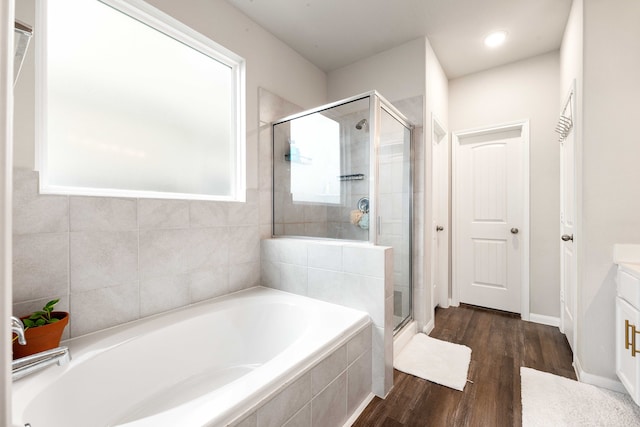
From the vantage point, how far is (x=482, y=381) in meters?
1.78

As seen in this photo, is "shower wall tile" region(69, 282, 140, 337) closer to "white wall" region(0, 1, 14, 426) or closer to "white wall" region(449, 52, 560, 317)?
"white wall" region(0, 1, 14, 426)

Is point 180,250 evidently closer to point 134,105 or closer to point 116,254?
point 116,254

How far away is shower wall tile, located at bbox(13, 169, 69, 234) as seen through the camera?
1.18m

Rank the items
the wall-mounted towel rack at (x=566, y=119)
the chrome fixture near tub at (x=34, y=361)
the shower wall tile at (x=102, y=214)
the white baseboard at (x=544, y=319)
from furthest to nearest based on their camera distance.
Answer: the white baseboard at (x=544, y=319) < the wall-mounted towel rack at (x=566, y=119) < the shower wall tile at (x=102, y=214) < the chrome fixture near tub at (x=34, y=361)

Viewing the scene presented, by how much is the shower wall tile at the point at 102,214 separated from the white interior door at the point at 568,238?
278cm

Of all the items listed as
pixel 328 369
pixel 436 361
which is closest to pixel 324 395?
pixel 328 369

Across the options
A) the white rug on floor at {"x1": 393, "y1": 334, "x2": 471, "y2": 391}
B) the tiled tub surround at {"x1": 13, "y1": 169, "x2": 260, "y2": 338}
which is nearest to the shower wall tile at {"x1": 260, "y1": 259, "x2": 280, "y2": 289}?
the tiled tub surround at {"x1": 13, "y1": 169, "x2": 260, "y2": 338}

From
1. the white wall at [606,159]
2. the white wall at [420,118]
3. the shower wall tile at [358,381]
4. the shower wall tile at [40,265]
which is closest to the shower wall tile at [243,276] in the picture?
the shower wall tile at [40,265]

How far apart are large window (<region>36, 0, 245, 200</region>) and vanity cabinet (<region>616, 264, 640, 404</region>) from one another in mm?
2423

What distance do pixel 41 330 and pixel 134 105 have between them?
1.24 meters

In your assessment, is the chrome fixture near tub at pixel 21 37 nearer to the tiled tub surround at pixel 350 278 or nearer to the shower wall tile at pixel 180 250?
the shower wall tile at pixel 180 250

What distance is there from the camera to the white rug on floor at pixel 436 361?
1.81 m

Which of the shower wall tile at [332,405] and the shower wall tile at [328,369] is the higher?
the shower wall tile at [328,369]

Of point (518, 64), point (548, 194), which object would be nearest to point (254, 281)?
point (548, 194)
